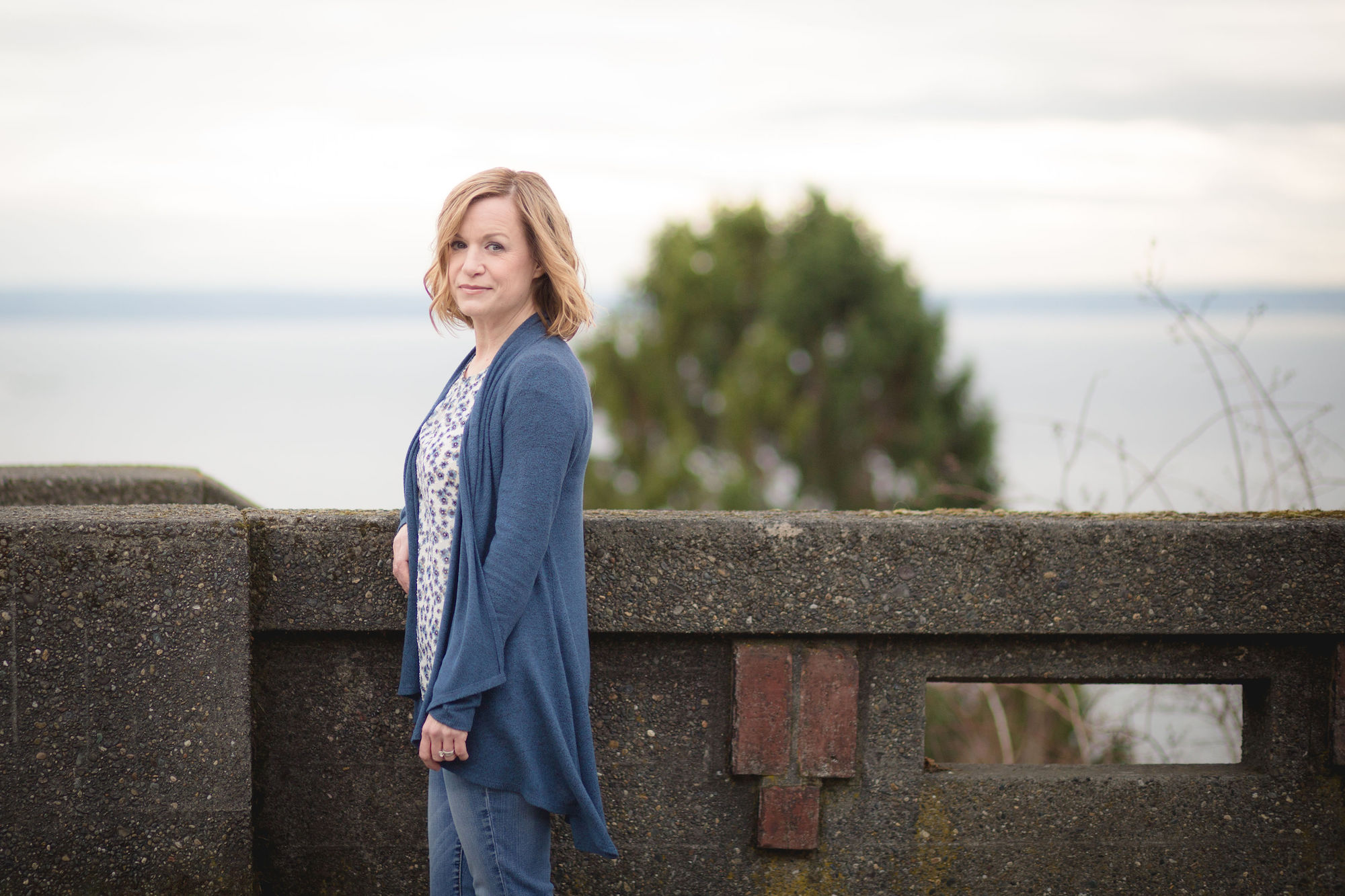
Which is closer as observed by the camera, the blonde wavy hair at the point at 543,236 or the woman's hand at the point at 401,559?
the blonde wavy hair at the point at 543,236

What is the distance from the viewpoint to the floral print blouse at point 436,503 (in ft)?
7.10

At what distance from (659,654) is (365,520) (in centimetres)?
79

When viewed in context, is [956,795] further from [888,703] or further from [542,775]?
[542,775]

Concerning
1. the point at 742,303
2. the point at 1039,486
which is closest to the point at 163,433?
the point at 742,303

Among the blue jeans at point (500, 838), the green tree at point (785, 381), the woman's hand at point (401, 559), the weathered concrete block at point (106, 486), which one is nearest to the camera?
the blue jeans at point (500, 838)

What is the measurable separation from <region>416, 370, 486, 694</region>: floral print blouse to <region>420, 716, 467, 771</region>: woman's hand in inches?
4.3

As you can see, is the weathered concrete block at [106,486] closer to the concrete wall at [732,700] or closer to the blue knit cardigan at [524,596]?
the concrete wall at [732,700]

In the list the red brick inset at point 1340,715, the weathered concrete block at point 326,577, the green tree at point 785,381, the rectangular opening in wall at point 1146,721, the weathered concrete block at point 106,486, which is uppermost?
the green tree at point 785,381

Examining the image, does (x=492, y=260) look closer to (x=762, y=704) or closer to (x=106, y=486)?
(x=762, y=704)

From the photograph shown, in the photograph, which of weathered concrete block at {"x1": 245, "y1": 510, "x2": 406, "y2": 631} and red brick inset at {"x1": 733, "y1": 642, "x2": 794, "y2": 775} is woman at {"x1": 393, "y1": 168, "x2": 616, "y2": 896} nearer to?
weathered concrete block at {"x1": 245, "y1": 510, "x2": 406, "y2": 631}

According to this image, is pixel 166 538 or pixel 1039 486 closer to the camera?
pixel 166 538

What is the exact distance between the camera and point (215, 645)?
2498 millimetres

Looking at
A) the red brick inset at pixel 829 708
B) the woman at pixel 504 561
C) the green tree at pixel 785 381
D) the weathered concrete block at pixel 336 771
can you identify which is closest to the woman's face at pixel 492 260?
the woman at pixel 504 561

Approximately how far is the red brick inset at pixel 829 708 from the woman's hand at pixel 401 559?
966mm
